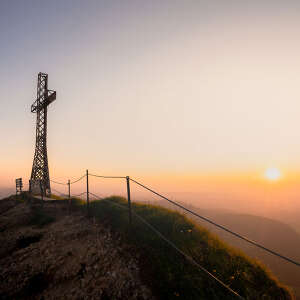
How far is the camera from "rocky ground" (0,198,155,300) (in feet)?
15.5

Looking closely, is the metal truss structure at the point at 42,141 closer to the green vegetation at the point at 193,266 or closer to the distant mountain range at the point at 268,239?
the green vegetation at the point at 193,266

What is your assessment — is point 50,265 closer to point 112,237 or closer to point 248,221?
Result: point 112,237

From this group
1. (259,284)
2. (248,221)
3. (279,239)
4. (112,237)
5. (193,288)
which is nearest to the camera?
(193,288)

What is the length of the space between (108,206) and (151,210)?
10.2 ft

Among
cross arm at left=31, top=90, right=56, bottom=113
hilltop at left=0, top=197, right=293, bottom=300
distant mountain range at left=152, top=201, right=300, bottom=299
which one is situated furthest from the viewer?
distant mountain range at left=152, top=201, right=300, bottom=299

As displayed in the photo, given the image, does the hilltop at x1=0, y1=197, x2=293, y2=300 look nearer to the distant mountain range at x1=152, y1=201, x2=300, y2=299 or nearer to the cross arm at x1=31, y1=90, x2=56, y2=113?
the cross arm at x1=31, y1=90, x2=56, y2=113

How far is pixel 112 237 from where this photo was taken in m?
7.33

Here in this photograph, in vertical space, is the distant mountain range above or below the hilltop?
below

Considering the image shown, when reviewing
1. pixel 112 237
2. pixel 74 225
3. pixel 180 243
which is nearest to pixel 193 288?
pixel 180 243

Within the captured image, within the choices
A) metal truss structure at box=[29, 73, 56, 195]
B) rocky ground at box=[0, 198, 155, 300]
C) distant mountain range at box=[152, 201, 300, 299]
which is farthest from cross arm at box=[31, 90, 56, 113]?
distant mountain range at box=[152, 201, 300, 299]

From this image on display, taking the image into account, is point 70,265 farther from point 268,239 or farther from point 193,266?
point 268,239

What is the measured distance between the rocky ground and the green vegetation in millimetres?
464

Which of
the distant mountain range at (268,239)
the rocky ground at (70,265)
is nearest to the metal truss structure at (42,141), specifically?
the rocky ground at (70,265)

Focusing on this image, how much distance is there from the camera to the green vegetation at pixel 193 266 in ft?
14.6
